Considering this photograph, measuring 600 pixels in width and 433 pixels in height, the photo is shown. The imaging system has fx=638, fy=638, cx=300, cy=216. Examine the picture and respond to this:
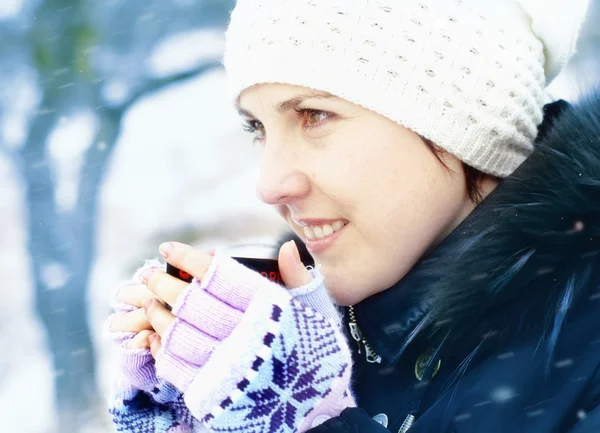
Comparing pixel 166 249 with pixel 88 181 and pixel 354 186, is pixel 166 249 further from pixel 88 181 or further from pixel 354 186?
pixel 88 181

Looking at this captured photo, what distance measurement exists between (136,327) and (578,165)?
30.8 inches

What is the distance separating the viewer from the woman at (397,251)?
2.96 ft

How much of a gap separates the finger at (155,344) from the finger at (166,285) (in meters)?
0.07

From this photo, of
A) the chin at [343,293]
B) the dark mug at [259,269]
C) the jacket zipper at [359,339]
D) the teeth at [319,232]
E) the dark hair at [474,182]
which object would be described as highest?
the dark hair at [474,182]

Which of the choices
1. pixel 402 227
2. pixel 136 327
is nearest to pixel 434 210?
pixel 402 227

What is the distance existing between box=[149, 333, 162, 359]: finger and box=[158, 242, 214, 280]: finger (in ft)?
0.41

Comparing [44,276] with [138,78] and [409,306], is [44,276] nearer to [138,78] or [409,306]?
[138,78]

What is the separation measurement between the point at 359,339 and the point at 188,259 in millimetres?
465

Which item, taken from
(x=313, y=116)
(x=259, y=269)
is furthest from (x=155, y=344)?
(x=313, y=116)

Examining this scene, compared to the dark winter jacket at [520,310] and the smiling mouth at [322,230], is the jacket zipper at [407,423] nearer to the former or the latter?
the dark winter jacket at [520,310]

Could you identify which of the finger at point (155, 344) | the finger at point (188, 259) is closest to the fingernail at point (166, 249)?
the finger at point (188, 259)

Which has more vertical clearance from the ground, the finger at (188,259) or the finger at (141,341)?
the finger at (188,259)

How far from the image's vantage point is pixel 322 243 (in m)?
1.23

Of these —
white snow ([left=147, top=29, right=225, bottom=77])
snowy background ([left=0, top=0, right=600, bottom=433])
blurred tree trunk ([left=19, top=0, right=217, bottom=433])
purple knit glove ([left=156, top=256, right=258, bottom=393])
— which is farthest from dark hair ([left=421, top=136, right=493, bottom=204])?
blurred tree trunk ([left=19, top=0, right=217, bottom=433])
